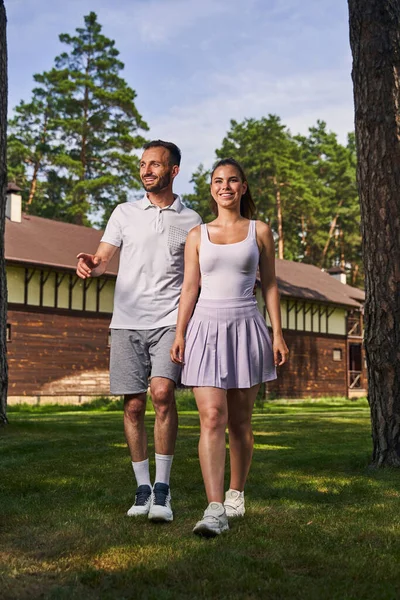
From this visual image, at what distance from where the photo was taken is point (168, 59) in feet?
81.3

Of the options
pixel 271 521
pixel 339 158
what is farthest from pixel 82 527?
pixel 339 158

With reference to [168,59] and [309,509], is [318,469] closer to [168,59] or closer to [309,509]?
[309,509]

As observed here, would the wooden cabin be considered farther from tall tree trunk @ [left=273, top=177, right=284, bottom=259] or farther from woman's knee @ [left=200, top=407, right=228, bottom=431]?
woman's knee @ [left=200, top=407, right=228, bottom=431]

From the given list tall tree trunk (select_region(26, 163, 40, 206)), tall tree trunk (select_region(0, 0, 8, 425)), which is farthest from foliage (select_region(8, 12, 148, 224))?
tall tree trunk (select_region(0, 0, 8, 425))

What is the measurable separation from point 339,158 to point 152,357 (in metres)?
53.5

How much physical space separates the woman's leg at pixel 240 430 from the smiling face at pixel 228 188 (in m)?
1.06

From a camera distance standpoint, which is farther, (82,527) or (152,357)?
(152,357)

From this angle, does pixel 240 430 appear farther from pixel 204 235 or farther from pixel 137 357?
pixel 204 235

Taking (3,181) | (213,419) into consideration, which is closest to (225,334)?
(213,419)

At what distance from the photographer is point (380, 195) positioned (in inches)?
271

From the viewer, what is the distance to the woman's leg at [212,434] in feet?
13.9

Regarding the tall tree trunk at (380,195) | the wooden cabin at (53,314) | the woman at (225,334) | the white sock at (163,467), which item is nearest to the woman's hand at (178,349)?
the woman at (225,334)

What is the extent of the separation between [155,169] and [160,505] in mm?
1978

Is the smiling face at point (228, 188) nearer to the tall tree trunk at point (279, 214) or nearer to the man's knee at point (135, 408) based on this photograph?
the man's knee at point (135, 408)
